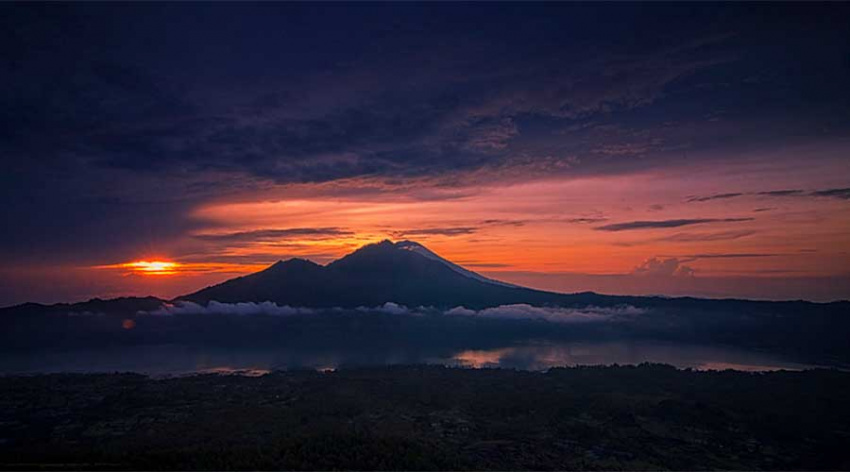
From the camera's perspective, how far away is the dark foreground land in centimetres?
2047

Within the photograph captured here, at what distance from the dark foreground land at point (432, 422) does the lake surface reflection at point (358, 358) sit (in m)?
27.9

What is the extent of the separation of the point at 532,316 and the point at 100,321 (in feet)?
379

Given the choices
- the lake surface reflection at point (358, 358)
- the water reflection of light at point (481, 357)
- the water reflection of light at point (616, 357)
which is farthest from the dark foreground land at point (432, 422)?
the water reflection of light at point (481, 357)

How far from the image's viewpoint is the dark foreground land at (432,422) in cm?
2047

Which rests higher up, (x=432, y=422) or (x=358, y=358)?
(x=432, y=422)

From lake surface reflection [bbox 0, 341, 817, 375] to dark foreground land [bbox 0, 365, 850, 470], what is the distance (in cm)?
2786

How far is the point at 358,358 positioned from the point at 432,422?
65279 millimetres

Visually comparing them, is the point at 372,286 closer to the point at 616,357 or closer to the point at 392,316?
the point at 392,316

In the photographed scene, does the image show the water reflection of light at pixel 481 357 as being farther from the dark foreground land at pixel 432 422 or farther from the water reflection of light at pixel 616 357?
the dark foreground land at pixel 432 422

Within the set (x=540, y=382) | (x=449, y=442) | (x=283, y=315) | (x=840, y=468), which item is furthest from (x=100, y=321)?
(x=840, y=468)

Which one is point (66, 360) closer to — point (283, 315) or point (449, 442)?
point (283, 315)

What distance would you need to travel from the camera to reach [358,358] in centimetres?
9612

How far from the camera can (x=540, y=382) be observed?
51844 mm

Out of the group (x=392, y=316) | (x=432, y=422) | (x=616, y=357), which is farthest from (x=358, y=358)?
(x=432, y=422)
